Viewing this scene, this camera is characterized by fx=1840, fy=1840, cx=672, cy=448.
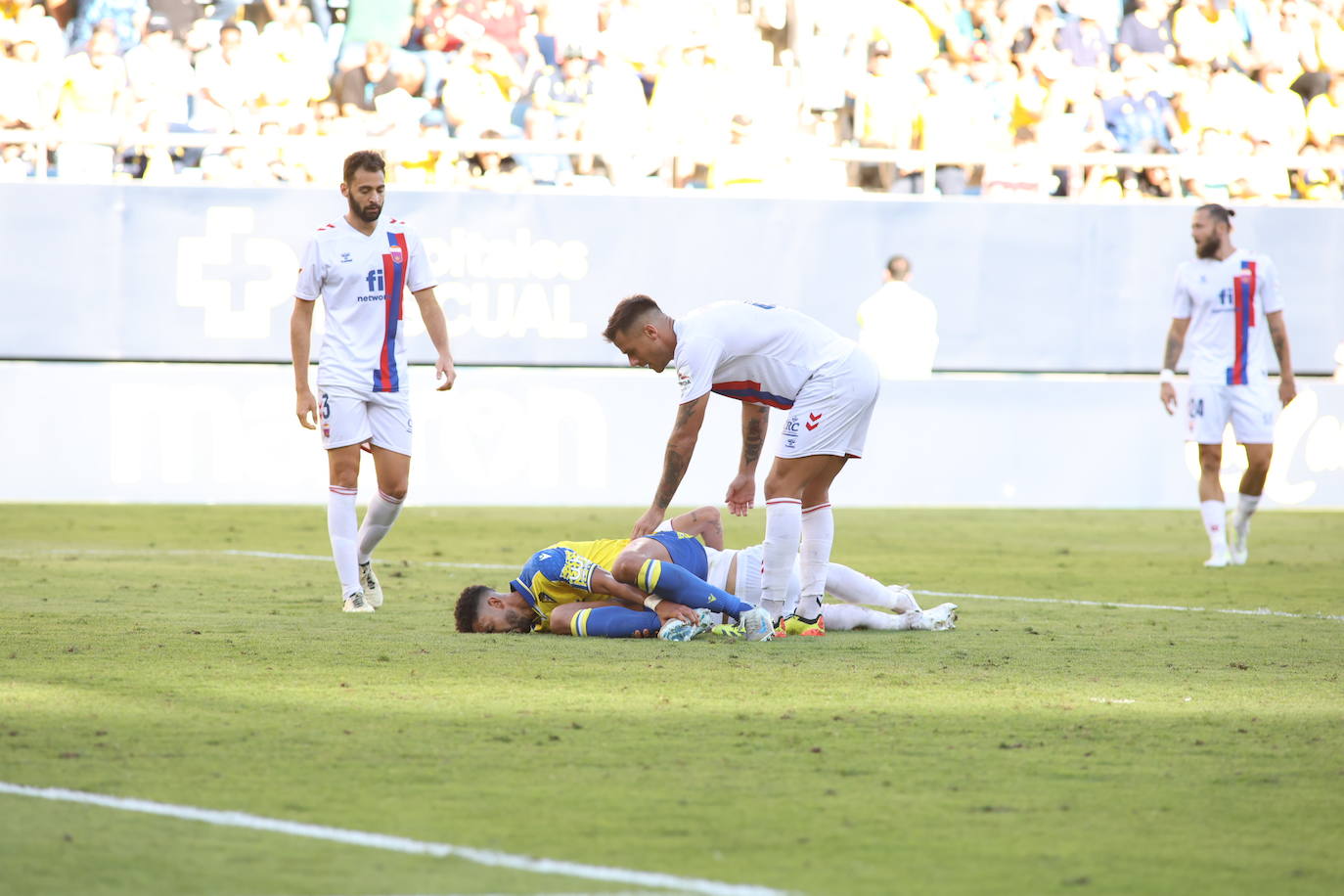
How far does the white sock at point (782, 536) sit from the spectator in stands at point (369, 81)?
11573 mm

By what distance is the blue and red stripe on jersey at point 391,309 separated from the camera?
29.7ft

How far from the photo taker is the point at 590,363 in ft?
58.7

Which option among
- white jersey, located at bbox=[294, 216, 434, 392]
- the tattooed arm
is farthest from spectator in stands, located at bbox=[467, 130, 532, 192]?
the tattooed arm

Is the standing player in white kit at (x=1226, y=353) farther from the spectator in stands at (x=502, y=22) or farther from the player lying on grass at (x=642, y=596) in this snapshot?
the spectator in stands at (x=502, y=22)

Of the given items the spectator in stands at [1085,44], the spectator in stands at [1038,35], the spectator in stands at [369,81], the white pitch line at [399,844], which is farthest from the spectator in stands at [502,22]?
the white pitch line at [399,844]

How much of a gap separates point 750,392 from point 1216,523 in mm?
6179

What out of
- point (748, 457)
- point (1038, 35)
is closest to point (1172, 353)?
point (748, 457)

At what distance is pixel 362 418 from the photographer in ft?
29.7

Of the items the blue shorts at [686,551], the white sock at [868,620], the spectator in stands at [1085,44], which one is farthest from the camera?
the spectator in stands at [1085,44]

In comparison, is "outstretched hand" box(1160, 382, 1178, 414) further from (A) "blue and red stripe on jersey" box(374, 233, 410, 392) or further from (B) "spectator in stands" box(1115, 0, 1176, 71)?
(B) "spectator in stands" box(1115, 0, 1176, 71)

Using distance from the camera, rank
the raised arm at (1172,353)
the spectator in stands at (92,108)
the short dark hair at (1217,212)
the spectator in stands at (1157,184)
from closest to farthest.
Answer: the short dark hair at (1217,212) → the raised arm at (1172,353) → the spectator in stands at (92,108) → the spectator in stands at (1157,184)

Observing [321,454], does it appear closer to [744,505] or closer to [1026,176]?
[1026,176]

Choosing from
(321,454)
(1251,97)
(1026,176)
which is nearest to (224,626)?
(321,454)

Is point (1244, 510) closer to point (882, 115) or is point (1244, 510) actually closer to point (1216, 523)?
point (1216, 523)
